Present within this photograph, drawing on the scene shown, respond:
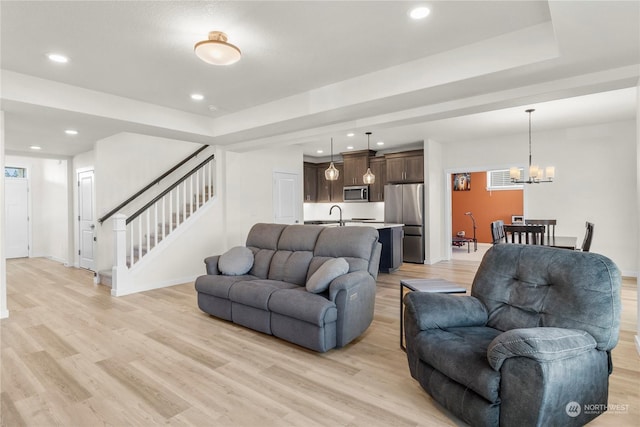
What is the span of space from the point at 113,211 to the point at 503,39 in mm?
6306

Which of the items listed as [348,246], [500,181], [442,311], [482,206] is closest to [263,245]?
[348,246]

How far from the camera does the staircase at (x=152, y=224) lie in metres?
5.12

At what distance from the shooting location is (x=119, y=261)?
5.05 meters

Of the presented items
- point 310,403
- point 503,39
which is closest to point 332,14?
point 503,39

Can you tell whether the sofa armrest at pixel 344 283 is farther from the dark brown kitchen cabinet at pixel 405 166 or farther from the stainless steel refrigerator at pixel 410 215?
the dark brown kitchen cabinet at pixel 405 166

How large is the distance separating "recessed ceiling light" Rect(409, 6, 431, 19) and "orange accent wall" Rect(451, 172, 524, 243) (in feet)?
29.0

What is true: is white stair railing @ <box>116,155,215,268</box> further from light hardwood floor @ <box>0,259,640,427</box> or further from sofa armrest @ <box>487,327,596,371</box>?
sofa armrest @ <box>487,327,596,371</box>

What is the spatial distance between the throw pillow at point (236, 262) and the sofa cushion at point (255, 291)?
1.20 ft

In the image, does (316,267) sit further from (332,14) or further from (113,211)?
(113,211)

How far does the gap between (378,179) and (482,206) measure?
13.9 feet

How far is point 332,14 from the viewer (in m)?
2.61

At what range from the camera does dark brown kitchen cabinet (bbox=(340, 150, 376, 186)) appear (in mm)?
8445

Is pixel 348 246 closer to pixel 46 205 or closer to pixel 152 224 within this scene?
pixel 152 224

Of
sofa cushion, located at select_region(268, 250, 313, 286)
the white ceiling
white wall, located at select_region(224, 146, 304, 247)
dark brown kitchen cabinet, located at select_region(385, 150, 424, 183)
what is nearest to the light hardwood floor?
sofa cushion, located at select_region(268, 250, 313, 286)
